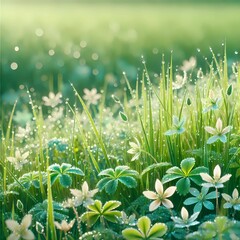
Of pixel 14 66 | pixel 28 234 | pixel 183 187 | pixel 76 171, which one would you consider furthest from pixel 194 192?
pixel 14 66

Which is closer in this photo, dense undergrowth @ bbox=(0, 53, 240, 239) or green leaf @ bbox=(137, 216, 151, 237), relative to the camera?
green leaf @ bbox=(137, 216, 151, 237)

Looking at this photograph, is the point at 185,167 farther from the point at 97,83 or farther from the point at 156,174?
the point at 97,83

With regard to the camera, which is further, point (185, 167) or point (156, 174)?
point (156, 174)

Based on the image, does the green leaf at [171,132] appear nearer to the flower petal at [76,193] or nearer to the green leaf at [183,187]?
the green leaf at [183,187]

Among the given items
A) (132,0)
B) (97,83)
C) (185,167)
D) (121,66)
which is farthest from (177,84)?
(132,0)

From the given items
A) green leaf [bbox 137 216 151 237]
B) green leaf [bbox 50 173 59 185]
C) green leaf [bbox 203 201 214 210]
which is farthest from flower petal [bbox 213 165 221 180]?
green leaf [bbox 50 173 59 185]

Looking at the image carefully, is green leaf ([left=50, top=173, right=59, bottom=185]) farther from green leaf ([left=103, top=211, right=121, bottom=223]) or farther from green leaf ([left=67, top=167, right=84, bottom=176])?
green leaf ([left=103, top=211, right=121, bottom=223])

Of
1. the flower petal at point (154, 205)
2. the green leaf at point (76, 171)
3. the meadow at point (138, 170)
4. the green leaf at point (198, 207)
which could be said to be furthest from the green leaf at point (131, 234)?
the green leaf at point (76, 171)
